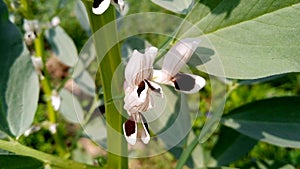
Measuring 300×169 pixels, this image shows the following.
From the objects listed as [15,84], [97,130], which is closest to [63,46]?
[97,130]

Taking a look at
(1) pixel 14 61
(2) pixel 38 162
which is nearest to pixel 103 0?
(2) pixel 38 162

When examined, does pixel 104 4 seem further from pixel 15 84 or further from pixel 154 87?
pixel 15 84

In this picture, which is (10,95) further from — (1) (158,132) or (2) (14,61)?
(1) (158,132)

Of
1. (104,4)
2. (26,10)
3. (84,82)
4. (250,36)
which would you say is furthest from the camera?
(84,82)

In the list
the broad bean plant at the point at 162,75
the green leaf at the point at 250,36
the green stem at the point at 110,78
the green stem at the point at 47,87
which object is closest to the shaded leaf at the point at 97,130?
the broad bean plant at the point at 162,75

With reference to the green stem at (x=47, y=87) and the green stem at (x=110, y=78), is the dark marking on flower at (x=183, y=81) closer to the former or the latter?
the green stem at (x=110, y=78)

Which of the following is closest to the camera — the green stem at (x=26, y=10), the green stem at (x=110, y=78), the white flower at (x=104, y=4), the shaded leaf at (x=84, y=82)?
the white flower at (x=104, y=4)

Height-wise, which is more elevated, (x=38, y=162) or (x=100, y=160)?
(x=38, y=162)
